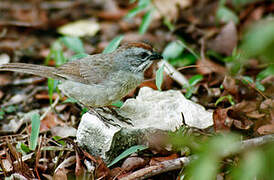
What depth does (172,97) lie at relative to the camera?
5.14 meters

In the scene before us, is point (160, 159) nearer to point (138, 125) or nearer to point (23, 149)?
point (138, 125)

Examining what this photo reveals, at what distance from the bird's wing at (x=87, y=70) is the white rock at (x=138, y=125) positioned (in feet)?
1.88

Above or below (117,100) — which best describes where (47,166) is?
below

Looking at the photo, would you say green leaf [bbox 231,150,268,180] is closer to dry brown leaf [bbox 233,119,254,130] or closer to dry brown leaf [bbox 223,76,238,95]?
dry brown leaf [bbox 233,119,254,130]

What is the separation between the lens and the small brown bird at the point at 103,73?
16.3ft

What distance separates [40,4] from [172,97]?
5.73 metres

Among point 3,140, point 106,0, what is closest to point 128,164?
point 3,140

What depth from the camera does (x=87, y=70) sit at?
5.28 meters

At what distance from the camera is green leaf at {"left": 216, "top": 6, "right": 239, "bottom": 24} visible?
25.4 feet

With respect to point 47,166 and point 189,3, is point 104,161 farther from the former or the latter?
point 189,3

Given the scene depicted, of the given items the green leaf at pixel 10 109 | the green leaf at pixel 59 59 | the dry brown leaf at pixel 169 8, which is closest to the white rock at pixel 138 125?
the green leaf at pixel 59 59

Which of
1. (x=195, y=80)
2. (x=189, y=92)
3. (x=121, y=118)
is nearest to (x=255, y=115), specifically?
(x=189, y=92)

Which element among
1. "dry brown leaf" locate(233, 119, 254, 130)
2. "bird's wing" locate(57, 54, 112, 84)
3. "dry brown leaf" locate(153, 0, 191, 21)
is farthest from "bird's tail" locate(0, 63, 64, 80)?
"dry brown leaf" locate(153, 0, 191, 21)

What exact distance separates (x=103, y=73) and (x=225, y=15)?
372 cm
